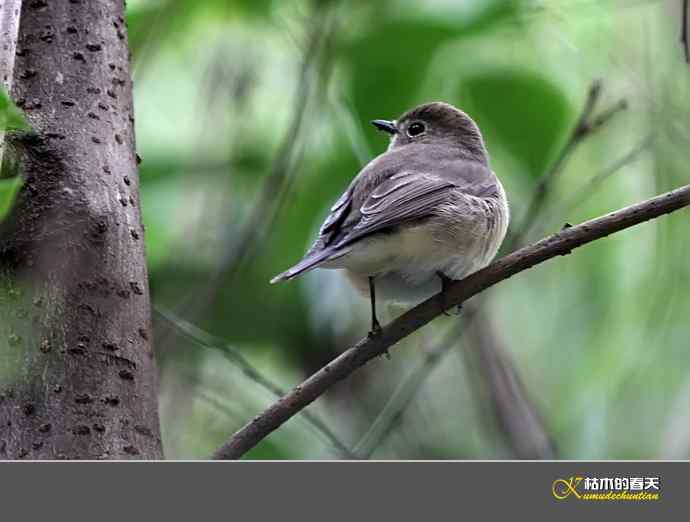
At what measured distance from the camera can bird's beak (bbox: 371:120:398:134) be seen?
344cm

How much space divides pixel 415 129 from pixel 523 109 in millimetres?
1012

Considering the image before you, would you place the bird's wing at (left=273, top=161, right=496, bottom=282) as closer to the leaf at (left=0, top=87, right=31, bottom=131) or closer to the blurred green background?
the blurred green background

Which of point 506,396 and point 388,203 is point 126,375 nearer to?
point 388,203

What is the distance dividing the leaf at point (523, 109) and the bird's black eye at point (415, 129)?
31.1 inches

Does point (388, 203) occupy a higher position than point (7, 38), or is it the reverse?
point (388, 203)

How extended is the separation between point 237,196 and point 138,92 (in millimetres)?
534

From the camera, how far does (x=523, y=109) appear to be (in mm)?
3111

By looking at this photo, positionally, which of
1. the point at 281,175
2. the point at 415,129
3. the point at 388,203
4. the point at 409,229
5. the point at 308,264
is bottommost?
the point at 308,264

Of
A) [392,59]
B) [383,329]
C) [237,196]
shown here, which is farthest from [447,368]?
[383,329]

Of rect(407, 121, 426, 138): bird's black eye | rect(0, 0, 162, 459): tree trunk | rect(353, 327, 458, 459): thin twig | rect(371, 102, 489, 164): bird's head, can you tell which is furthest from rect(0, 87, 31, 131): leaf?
rect(407, 121, 426, 138): bird's black eye
